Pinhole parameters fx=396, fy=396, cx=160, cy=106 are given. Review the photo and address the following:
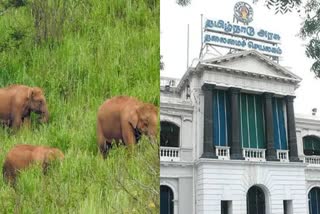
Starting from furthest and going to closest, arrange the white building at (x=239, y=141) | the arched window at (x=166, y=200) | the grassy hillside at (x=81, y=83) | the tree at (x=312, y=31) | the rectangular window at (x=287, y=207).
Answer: the tree at (x=312, y=31)
the rectangular window at (x=287, y=207)
the white building at (x=239, y=141)
the arched window at (x=166, y=200)
the grassy hillside at (x=81, y=83)

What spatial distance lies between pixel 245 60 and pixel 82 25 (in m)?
0.66

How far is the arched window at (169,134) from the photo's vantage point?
136 cm

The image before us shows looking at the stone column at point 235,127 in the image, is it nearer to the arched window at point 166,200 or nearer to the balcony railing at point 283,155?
the balcony railing at point 283,155

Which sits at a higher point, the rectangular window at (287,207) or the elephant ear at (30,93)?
the elephant ear at (30,93)

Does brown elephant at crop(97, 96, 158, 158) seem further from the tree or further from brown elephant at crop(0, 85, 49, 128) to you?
the tree

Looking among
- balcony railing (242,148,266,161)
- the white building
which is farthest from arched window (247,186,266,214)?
balcony railing (242,148,266,161)

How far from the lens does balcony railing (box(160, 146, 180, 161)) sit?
1359 millimetres

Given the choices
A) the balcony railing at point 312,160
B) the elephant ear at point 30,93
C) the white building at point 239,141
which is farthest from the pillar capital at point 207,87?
the elephant ear at point 30,93

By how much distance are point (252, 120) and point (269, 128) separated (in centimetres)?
7

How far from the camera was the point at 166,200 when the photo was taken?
4.46 feet

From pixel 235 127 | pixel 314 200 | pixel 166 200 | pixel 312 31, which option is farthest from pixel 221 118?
pixel 312 31

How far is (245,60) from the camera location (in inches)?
63.4

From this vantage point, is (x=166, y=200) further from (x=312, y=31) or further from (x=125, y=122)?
(x=312, y=31)

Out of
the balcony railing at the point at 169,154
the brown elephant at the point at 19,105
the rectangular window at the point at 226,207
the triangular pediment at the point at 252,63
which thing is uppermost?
the triangular pediment at the point at 252,63
